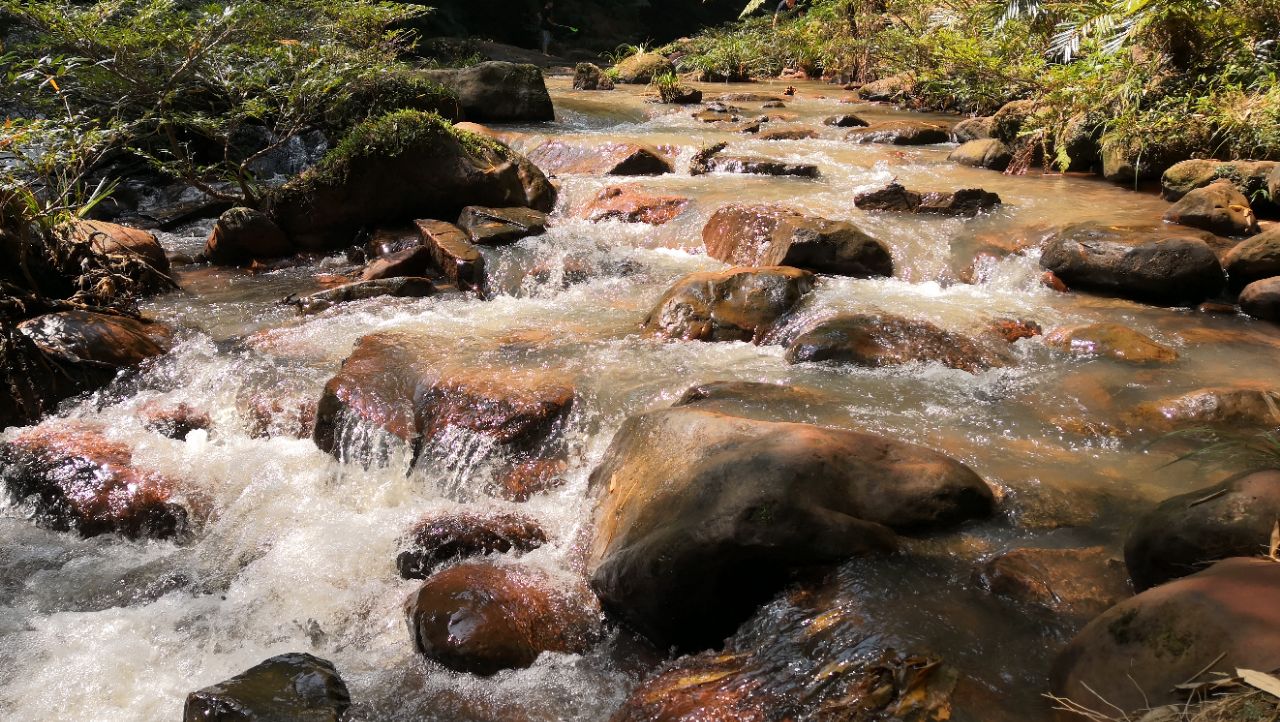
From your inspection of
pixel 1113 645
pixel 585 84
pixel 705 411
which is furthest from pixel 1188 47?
pixel 585 84

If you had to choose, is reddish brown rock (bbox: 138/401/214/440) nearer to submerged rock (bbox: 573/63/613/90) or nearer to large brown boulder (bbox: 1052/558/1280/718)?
large brown boulder (bbox: 1052/558/1280/718)

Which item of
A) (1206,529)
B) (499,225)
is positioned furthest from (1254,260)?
(499,225)

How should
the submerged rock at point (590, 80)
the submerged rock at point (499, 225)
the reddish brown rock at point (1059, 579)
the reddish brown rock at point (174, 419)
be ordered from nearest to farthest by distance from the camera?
1. the reddish brown rock at point (1059, 579)
2. the reddish brown rock at point (174, 419)
3. the submerged rock at point (499, 225)
4. the submerged rock at point (590, 80)

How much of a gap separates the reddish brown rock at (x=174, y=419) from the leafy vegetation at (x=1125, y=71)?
8.40m

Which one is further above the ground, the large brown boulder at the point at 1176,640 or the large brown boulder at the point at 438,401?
the large brown boulder at the point at 1176,640

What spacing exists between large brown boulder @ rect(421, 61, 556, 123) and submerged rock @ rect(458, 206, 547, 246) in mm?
4489

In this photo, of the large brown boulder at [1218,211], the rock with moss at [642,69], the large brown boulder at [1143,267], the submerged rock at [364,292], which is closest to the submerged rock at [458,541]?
the submerged rock at [364,292]

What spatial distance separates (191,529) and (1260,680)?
178 inches

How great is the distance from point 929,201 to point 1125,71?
3185 mm

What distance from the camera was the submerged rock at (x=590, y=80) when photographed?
1727cm

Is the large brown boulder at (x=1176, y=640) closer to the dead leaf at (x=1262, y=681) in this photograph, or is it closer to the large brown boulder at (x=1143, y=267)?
the dead leaf at (x=1262, y=681)

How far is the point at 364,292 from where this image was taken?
22.0 feet

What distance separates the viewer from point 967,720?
2219 millimetres

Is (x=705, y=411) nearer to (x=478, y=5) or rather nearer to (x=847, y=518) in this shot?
(x=847, y=518)
